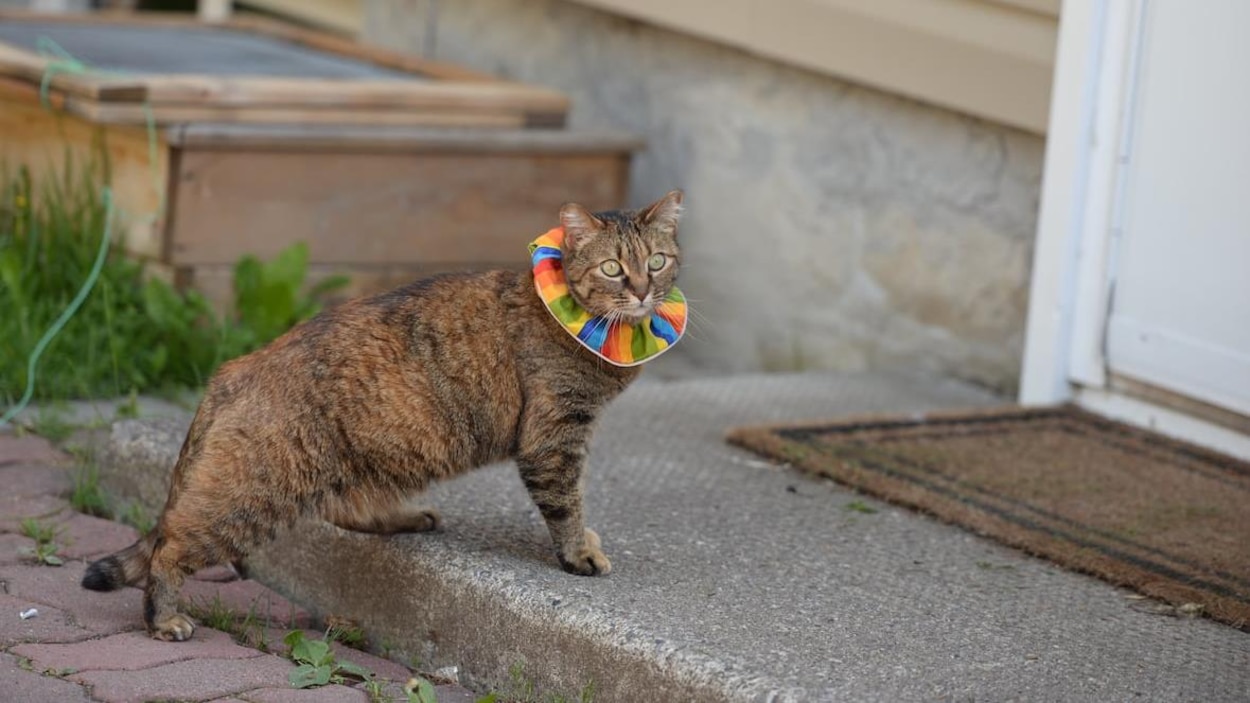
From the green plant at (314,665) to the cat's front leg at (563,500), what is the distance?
449 mm

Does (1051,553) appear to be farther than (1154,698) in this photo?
Yes

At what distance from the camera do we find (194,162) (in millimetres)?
4906

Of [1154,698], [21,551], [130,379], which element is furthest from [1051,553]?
[130,379]

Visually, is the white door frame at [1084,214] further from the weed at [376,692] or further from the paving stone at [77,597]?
the paving stone at [77,597]

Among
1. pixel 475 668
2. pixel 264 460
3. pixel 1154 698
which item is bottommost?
pixel 475 668

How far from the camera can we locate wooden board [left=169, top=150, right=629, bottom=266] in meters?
4.97

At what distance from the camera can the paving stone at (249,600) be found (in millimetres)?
3316

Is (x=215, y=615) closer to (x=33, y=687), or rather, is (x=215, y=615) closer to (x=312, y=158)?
(x=33, y=687)

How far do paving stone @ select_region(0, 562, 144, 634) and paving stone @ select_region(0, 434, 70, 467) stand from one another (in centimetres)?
74

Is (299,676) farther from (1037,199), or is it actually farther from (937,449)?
(1037,199)

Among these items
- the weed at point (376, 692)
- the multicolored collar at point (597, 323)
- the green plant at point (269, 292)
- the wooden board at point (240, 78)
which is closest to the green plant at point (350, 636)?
the weed at point (376, 692)

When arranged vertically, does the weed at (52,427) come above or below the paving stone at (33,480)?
above

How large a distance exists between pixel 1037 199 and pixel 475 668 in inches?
101

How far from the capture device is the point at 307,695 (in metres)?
2.84
